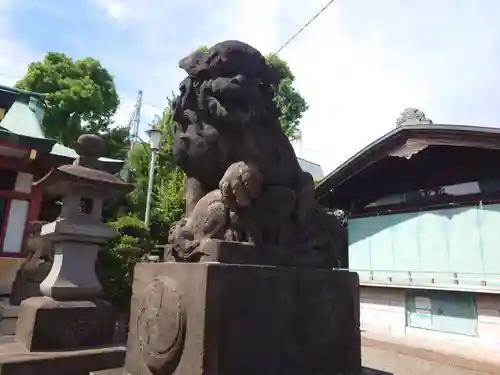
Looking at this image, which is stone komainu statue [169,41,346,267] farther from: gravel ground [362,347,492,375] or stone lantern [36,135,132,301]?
gravel ground [362,347,492,375]

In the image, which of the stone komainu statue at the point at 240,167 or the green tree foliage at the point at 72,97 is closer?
the stone komainu statue at the point at 240,167

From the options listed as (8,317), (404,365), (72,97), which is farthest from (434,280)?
(72,97)

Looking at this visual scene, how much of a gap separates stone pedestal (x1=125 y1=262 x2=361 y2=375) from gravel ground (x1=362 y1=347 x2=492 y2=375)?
136 inches

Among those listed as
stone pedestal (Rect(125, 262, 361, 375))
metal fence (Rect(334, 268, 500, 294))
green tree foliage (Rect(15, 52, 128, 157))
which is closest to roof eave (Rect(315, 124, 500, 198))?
metal fence (Rect(334, 268, 500, 294))

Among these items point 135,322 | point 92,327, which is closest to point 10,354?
point 92,327

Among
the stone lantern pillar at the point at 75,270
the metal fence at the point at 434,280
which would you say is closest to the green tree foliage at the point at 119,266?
the stone lantern pillar at the point at 75,270

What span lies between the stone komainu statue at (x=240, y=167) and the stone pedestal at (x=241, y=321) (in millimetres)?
245

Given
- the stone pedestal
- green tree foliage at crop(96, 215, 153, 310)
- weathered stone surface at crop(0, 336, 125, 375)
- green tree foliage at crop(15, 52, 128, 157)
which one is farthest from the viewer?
green tree foliage at crop(15, 52, 128, 157)

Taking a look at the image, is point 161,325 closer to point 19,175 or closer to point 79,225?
point 79,225

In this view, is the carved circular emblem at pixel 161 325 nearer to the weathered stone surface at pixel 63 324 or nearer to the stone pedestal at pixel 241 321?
the stone pedestal at pixel 241 321

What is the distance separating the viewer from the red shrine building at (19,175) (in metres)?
9.09

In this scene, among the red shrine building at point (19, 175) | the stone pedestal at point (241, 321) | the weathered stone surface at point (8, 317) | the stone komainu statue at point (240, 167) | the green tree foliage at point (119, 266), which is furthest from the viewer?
the red shrine building at point (19, 175)

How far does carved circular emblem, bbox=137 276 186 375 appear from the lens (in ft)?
7.74

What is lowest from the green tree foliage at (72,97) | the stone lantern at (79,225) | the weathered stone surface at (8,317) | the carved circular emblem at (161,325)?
the weathered stone surface at (8,317)
